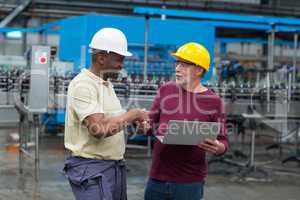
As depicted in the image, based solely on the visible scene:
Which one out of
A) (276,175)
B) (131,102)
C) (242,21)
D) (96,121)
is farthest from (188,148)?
(242,21)

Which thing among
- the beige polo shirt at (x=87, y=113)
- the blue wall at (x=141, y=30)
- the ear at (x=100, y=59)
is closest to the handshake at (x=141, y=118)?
the beige polo shirt at (x=87, y=113)

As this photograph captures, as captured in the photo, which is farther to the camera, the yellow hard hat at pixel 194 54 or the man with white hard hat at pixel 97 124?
the yellow hard hat at pixel 194 54

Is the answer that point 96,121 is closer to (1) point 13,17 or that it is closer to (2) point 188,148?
(2) point 188,148

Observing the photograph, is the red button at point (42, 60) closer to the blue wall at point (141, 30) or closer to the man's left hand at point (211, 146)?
the blue wall at point (141, 30)

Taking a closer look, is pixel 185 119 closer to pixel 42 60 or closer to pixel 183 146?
pixel 183 146

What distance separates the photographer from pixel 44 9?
17203mm

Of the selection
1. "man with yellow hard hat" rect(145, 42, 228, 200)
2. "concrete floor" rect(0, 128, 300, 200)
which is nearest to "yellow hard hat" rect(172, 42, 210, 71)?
"man with yellow hard hat" rect(145, 42, 228, 200)

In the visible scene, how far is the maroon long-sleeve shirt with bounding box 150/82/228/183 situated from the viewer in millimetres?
3359

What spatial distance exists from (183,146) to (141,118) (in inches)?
13.3

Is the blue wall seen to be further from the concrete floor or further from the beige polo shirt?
the beige polo shirt

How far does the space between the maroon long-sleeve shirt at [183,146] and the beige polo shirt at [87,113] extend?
0.34 metres

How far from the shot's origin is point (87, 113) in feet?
9.89

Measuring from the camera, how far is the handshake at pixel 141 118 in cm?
315

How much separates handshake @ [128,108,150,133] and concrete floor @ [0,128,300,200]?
2989 millimetres
